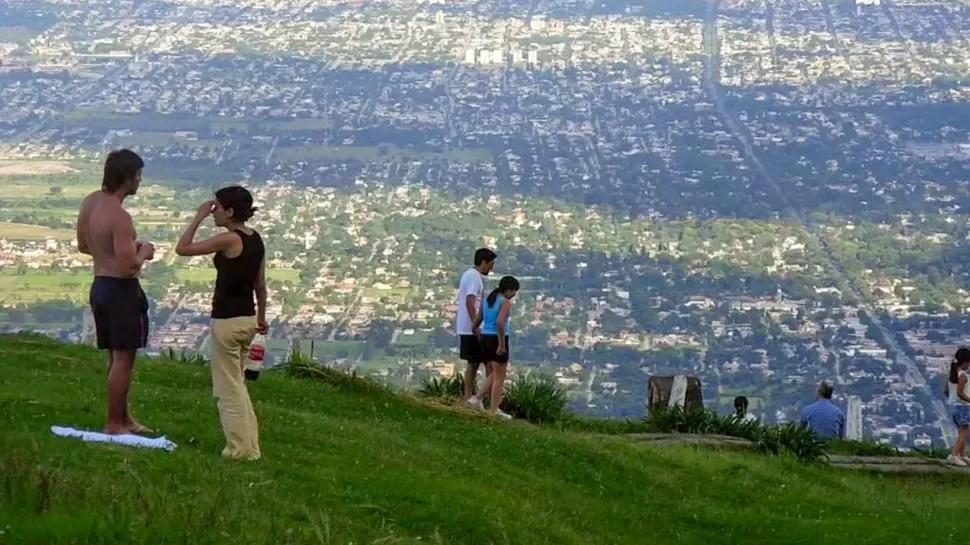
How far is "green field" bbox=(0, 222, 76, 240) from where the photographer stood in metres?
52.4

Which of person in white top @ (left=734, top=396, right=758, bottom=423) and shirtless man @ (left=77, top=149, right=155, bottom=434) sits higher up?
shirtless man @ (left=77, top=149, right=155, bottom=434)

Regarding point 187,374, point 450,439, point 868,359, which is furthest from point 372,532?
point 868,359

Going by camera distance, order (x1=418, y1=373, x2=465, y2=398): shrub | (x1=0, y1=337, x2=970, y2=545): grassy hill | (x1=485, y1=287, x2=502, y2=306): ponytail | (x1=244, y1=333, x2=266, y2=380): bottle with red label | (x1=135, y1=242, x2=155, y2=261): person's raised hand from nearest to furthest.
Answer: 1. (x1=0, y1=337, x2=970, y2=545): grassy hill
2. (x1=135, y1=242, x2=155, y2=261): person's raised hand
3. (x1=244, y1=333, x2=266, y2=380): bottle with red label
4. (x1=485, y1=287, x2=502, y2=306): ponytail
5. (x1=418, y1=373, x2=465, y2=398): shrub

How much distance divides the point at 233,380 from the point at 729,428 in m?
8.94

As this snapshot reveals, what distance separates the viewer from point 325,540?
8594 millimetres

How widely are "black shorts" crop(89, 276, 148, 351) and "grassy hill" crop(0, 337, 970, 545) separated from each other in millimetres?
763

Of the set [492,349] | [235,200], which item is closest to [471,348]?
[492,349]

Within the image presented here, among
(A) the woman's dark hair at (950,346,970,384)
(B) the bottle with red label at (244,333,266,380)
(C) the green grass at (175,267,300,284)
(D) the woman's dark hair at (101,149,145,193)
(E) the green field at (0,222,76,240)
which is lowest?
(B) the bottle with red label at (244,333,266,380)

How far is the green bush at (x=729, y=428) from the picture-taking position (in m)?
18.0

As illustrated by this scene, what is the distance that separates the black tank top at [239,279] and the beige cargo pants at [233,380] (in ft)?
0.21

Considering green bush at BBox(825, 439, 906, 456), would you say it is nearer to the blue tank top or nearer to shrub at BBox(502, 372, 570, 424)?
shrub at BBox(502, 372, 570, 424)

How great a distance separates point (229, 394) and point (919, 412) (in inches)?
1131

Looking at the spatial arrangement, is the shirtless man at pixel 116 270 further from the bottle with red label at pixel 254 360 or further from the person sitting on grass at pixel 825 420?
the person sitting on grass at pixel 825 420

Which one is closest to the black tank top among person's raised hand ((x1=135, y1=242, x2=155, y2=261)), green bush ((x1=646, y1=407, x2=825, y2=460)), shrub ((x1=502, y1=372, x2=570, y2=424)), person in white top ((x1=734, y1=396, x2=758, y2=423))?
person's raised hand ((x1=135, y1=242, x2=155, y2=261))
